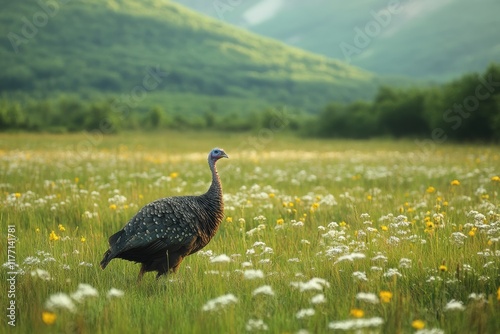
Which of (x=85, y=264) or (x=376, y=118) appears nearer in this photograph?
(x=85, y=264)

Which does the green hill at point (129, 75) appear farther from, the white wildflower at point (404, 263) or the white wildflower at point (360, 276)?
the white wildflower at point (360, 276)

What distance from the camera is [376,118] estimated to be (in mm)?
53500

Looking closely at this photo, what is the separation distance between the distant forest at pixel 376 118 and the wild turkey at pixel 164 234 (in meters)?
32.4

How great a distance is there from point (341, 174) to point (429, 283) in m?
11.7

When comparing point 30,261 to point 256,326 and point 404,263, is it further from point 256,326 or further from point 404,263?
point 404,263

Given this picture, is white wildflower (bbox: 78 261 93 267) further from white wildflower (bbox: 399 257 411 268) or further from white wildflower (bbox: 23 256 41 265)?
white wildflower (bbox: 399 257 411 268)

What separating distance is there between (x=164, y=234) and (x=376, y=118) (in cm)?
4904

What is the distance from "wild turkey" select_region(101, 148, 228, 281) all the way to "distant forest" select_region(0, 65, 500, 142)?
3243 centimetres

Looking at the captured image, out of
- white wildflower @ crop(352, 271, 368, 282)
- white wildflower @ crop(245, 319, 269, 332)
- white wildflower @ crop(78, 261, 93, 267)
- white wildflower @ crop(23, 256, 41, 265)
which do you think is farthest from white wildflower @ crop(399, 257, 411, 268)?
white wildflower @ crop(23, 256, 41, 265)

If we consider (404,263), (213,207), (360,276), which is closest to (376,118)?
(213,207)

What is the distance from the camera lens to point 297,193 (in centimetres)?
1330

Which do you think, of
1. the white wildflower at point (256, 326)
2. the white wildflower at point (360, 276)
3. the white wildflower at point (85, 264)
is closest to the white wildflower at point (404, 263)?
the white wildflower at point (360, 276)

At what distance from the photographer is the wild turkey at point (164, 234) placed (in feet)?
21.4

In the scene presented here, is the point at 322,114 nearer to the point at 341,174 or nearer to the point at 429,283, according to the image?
the point at 341,174
